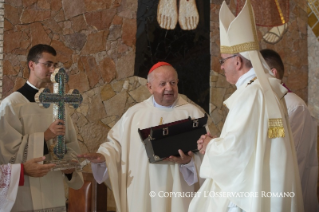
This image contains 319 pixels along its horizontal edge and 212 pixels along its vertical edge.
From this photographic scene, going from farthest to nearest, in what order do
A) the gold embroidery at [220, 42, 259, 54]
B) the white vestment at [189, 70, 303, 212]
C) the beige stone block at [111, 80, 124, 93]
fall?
1. the beige stone block at [111, 80, 124, 93]
2. the gold embroidery at [220, 42, 259, 54]
3. the white vestment at [189, 70, 303, 212]

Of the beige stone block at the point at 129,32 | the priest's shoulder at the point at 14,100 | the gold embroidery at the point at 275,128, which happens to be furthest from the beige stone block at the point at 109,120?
the gold embroidery at the point at 275,128

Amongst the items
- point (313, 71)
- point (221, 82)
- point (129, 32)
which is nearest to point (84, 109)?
point (129, 32)

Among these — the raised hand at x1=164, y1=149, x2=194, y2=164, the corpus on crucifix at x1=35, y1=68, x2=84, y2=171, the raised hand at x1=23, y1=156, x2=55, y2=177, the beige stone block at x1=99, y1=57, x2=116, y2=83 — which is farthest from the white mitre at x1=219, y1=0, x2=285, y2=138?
the beige stone block at x1=99, y1=57, x2=116, y2=83

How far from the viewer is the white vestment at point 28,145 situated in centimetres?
388

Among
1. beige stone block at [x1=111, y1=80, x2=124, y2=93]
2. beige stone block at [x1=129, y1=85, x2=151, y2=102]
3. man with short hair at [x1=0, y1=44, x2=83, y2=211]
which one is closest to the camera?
man with short hair at [x1=0, y1=44, x2=83, y2=211]

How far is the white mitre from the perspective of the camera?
9.88 ft

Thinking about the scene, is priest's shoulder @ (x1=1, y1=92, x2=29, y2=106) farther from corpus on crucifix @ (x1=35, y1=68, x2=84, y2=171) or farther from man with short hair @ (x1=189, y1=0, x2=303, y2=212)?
man with short hair @ (x1=189, y1=0, x2=303, y2=212)

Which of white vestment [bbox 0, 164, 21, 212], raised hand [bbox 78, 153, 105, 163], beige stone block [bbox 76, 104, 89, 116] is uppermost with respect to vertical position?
beige stone block [bbox 76, 104, 89, 116]

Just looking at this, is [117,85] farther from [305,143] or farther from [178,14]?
[305,143]

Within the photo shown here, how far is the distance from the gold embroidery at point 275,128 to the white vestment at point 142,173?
137 centimetres

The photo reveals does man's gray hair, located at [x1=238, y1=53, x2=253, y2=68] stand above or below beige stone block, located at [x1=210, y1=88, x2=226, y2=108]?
below

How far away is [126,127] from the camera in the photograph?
4.57m

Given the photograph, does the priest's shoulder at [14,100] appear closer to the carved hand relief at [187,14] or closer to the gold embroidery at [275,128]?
the gold embroidery at [275,128]

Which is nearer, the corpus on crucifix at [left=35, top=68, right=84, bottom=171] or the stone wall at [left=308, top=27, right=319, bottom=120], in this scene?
the corpus on crucifix at [left=35, top=68, right=84, bottom=171]
